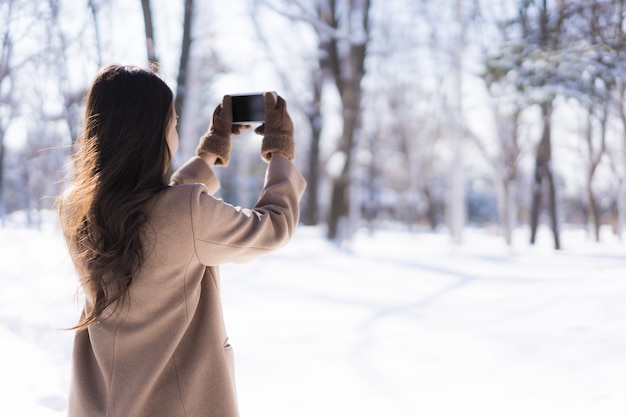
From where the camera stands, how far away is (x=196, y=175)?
1.41 metres

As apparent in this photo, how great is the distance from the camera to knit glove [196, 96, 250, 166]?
54.1 inches

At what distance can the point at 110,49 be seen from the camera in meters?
5.12

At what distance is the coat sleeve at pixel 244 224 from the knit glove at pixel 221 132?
0.79ft

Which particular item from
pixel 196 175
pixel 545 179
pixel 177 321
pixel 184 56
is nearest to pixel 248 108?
pixel 196 175

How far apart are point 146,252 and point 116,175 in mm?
170

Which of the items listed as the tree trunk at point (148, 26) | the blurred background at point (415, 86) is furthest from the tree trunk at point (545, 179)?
the tree trunk at point (148, 26)

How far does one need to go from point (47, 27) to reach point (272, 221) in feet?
15.3

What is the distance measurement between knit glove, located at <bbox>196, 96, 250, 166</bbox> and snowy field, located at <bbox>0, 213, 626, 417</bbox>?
19.6 inches

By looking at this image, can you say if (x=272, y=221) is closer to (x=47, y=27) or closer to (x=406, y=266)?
(x=47, y=27)

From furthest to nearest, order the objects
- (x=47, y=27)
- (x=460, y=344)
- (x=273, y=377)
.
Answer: (x=47, y=27)
(x=460, y=344)
(x=273, y=377)

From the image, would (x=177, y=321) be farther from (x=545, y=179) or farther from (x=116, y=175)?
(x=545, y=179)

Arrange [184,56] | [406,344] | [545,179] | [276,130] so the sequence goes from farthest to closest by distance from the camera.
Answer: [545,179] → [184,56] → [406,344] → [276,130]

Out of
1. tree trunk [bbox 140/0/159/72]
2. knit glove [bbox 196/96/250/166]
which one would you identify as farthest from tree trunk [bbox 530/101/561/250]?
knit glove [bbox 196/96/250/166]

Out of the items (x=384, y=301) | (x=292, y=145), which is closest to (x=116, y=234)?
(x=292, y=145)
